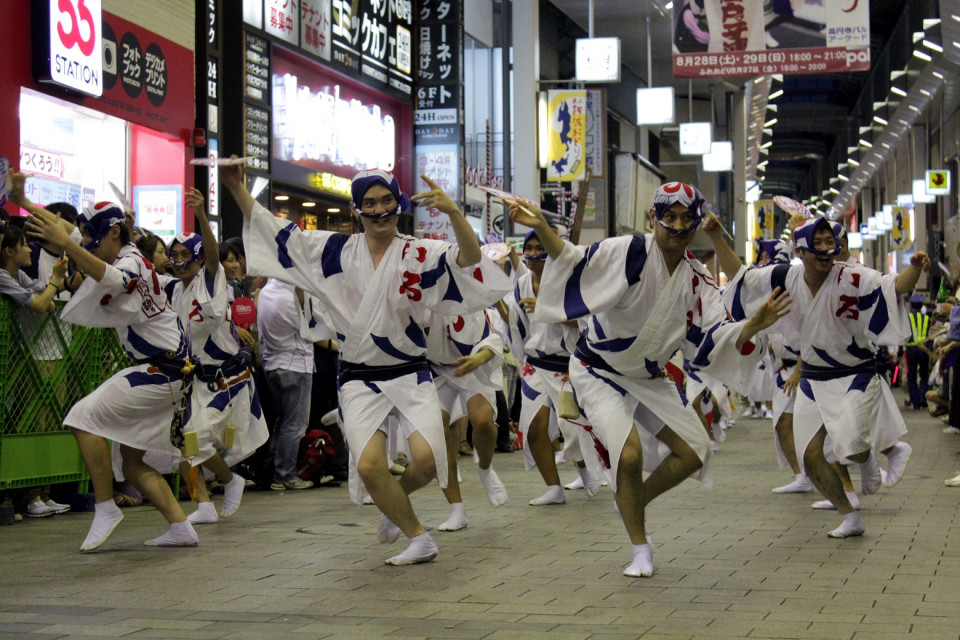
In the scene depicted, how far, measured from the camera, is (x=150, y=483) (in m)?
7.31

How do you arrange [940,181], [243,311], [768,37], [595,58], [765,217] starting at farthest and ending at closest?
1. [765,217]
2. [940,181]
3. [595,58]
4. [768,37]
5. [243,311]

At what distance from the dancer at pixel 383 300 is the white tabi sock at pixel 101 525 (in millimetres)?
1629

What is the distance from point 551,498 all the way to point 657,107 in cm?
2045

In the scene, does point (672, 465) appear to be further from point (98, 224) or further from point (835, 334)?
point (98, 224)

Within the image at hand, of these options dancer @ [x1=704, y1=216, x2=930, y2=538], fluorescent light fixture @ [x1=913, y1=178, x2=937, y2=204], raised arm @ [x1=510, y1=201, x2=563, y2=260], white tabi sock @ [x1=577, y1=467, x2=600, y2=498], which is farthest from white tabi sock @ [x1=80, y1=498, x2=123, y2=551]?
fluorescent light fixture @ [x1=913, y1=178, x2=937, y2=204]

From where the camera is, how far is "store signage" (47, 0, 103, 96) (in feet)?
40.9

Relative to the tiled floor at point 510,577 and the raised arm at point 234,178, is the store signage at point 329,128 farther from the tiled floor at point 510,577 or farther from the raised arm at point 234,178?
the raised arm at point 234,178

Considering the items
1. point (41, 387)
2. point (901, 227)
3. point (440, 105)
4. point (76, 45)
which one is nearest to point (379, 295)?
Result: point (41, 387)

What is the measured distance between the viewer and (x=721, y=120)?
4131cm

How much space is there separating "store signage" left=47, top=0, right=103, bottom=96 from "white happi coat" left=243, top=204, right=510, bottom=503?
6.81 m

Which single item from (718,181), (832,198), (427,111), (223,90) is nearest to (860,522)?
(223,90)

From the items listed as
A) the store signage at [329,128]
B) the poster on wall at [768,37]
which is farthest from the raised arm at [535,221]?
the poster on wall at [768,37]

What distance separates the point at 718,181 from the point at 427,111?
21.3 metres

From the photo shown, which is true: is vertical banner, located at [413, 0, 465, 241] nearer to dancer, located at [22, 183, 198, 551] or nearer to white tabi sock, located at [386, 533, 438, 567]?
dancer, located at [22, 183, 198, 551]
